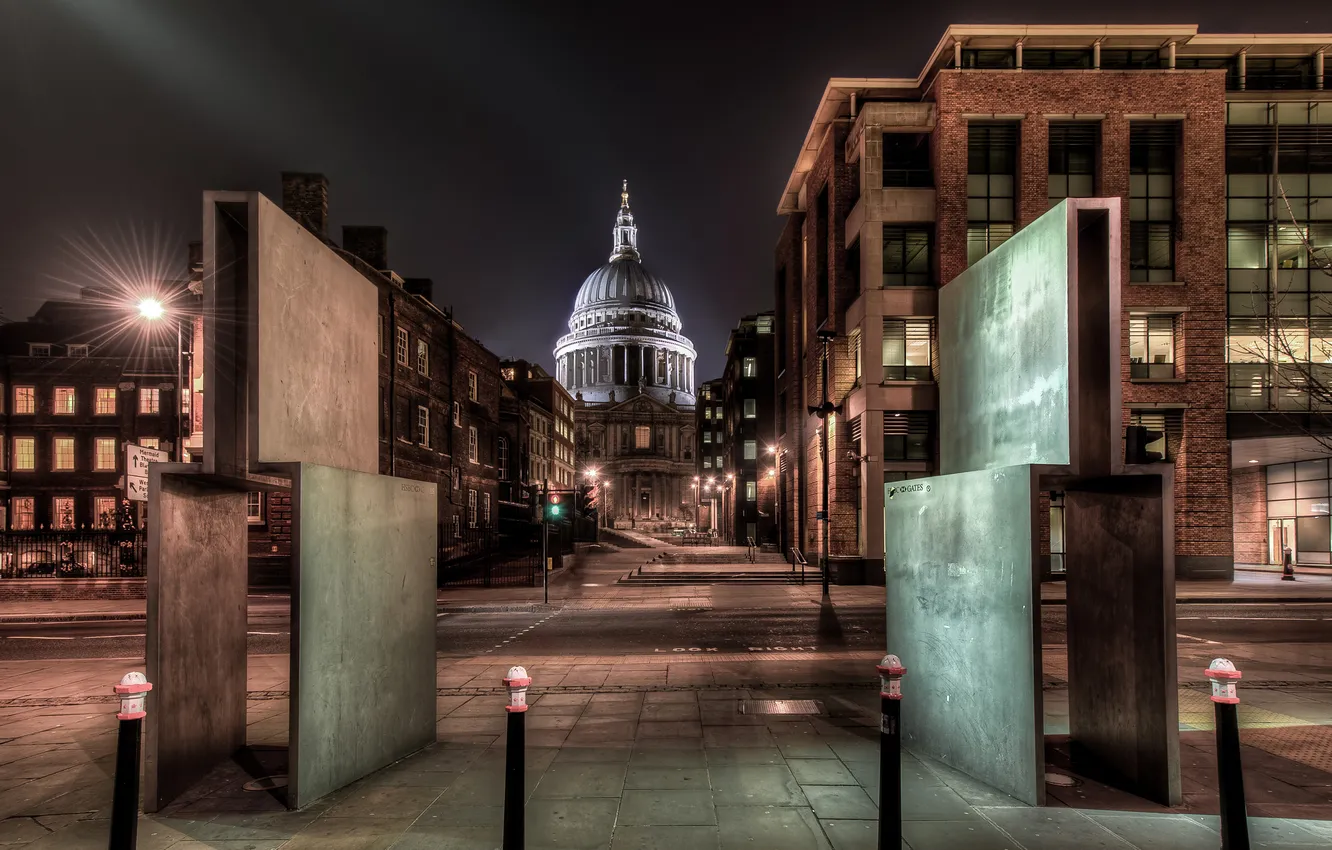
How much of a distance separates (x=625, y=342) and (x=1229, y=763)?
516ft

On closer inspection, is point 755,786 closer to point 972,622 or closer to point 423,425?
point 972,622

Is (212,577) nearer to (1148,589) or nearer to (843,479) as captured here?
(1148,589)

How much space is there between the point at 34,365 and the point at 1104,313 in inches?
2022

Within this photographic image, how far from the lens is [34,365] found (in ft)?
134

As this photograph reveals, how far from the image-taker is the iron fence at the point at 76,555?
26938 mm

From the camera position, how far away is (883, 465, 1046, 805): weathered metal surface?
6039 mm

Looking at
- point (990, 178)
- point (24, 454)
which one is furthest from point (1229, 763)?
point (24, 454)

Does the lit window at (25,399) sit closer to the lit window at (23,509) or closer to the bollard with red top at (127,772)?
the lit window at (23,509)

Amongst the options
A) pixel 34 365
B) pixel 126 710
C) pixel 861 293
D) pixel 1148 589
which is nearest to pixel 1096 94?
pixel 861 293

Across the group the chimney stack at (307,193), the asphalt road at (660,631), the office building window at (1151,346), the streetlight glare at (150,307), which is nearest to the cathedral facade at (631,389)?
the chimney stack at (307,193)

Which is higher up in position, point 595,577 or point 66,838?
point 66,838

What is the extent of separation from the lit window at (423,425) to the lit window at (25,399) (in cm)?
2327

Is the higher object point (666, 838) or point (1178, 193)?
point (1178, 193)

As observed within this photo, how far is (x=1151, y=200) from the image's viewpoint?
100 ft
